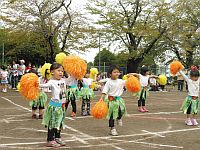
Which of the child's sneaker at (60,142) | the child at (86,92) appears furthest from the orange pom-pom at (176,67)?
the child's sneaker at (60,142)

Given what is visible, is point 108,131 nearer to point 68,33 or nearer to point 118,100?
point 118,100

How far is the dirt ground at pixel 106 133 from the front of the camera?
7266 mm

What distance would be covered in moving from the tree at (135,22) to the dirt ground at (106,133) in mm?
22202

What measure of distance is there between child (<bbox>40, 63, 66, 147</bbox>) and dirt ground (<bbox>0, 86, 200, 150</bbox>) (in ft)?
0.83

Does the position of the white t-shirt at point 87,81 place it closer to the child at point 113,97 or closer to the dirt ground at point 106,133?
the dirt ground at point 106,133

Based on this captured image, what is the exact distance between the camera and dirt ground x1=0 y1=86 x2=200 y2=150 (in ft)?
23.8

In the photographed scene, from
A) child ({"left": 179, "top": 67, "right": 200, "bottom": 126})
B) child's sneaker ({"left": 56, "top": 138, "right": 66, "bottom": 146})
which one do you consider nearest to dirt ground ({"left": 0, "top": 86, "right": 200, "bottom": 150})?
child's sneaker ({"left": 56, "top": 138, "right": 66, "bottom": 146})

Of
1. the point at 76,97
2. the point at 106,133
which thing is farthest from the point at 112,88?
the point at 76,97

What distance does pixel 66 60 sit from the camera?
764 cm

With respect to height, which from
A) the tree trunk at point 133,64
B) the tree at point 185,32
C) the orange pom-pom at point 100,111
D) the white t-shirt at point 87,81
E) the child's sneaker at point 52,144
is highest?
the tree at point 185,32

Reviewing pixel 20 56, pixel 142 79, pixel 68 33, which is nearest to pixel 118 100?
pixel 142 79

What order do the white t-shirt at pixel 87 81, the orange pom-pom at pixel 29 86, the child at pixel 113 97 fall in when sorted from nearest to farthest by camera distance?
the orange pom-pom at pixel 29 86 → the child at pixel 113 97 → the white t-shirt at pixel 87 81

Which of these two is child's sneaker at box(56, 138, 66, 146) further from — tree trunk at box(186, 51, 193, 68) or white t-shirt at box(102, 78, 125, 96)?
tree trunk at box(186, 51, 193, 68)

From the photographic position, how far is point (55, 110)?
7.20 metres
